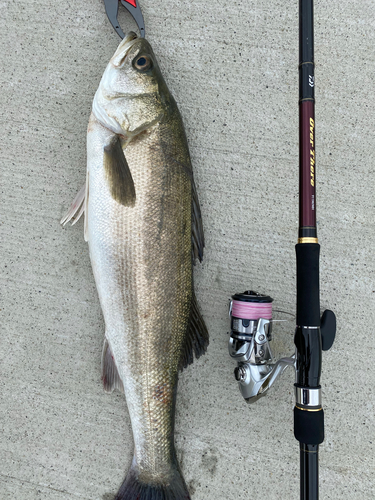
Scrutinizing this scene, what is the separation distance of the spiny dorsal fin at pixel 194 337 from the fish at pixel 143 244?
3cm

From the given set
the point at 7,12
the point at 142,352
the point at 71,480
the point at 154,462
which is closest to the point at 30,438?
the point at 71,480

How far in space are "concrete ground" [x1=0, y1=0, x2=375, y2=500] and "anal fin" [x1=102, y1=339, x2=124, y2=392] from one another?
19 centimetres

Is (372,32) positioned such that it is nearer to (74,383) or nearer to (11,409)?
(74,383)

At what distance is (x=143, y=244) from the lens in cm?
145

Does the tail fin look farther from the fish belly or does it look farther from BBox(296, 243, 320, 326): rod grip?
BBox(296, 243, 320, 326): rod grip

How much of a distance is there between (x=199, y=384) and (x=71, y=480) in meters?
0.80

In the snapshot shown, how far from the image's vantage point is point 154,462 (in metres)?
1.51

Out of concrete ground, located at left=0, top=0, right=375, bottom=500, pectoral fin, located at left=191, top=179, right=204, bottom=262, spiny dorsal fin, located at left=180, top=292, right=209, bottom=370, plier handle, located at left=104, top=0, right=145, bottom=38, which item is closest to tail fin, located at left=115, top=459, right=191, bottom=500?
concrete ground, located at left=0, top=0, right=375, bottom=500

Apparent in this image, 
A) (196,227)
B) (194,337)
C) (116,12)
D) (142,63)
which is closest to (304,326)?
(194,337)

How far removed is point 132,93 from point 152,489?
5.61 feet

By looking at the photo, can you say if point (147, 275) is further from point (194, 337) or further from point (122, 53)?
point (122, 53)

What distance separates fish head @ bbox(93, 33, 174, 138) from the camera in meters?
1.48

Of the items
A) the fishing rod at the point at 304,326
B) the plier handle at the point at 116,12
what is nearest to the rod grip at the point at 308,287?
the fishing rod at the point at 304,326

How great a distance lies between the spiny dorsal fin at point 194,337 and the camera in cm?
159
